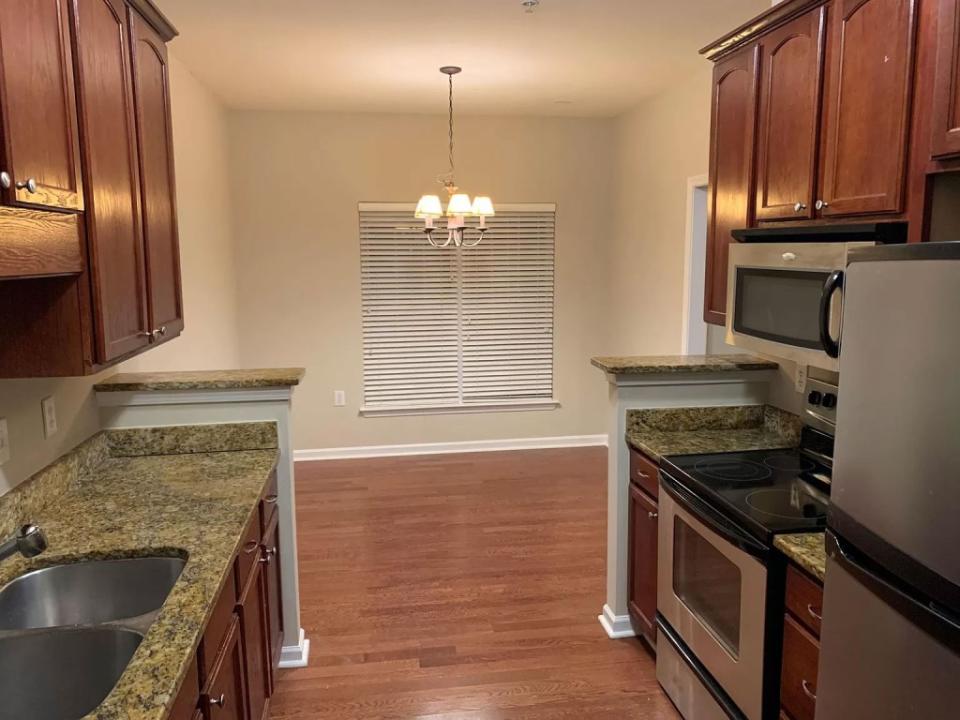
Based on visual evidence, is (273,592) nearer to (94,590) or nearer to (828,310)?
(94,590)

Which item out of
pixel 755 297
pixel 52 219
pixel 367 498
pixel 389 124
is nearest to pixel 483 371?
pixel 367 498

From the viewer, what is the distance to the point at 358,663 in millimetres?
2826

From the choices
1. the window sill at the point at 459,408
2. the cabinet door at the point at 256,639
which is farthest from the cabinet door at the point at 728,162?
the window sill at the point at 459,408

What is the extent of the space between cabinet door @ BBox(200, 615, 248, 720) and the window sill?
3705 mm

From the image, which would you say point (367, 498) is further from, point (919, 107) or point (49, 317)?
point (919, 107)

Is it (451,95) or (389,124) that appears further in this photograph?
(389,124)

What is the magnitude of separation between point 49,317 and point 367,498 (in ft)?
10.4

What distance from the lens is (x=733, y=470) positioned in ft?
7.84

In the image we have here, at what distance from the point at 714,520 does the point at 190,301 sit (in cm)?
313

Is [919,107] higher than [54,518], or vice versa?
[919,107]

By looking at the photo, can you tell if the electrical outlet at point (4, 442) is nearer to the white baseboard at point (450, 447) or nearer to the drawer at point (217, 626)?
the drawer at point (217, 626)

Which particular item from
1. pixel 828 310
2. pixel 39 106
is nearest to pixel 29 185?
pixel 39 106

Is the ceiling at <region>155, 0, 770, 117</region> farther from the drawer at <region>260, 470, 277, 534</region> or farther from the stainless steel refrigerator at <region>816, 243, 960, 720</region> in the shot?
the stainless steel refrigerator at <region>816, 243, 960, 720</region>

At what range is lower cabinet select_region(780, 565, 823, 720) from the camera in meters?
1.72
